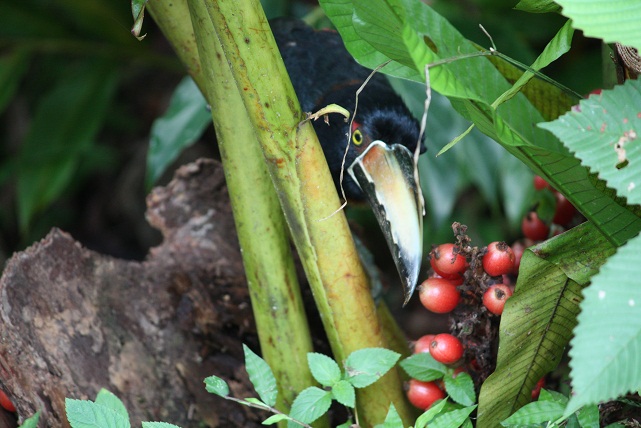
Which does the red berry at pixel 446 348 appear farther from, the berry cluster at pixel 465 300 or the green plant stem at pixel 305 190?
the green plant stem at pixel 305 190

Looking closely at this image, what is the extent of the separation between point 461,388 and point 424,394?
0.09 meters

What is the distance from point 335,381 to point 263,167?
1.16 feet

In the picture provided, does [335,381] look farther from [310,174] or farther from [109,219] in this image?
[109,219]

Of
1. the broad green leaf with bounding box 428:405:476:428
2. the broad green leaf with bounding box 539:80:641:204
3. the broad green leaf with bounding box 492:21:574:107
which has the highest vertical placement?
the broad green leaf with bounding box 492:21:574:107

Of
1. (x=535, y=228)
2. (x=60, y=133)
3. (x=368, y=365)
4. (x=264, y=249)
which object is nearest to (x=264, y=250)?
(x=264, y=249)

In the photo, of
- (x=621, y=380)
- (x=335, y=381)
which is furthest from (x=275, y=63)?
(x=621, y=380)

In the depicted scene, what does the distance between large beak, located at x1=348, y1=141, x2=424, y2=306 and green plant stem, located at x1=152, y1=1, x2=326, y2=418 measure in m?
0.18

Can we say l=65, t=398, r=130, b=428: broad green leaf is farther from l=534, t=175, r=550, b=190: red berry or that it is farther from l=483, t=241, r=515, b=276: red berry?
l=534, t=175, r=550, b=190: red berry

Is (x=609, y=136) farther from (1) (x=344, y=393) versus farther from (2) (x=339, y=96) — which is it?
(2) (x=339, y=96)

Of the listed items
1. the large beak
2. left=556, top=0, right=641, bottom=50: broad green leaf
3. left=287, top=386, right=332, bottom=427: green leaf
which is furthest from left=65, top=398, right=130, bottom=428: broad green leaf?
left=556, top=0, right=641, bottom=50: broad green leaf

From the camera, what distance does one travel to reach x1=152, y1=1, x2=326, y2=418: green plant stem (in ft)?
3.68

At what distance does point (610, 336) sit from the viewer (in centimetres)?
71

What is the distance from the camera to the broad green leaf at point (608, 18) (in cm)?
77

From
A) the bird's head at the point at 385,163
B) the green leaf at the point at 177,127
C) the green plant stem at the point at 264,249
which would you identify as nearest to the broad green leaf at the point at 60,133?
the green leaf at the point at 177,127
